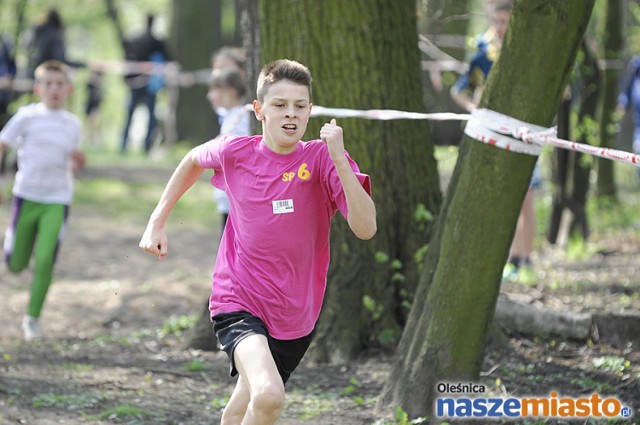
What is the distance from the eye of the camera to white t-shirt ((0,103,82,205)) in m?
8.11

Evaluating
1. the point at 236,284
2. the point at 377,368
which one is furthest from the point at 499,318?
the point at 236,284

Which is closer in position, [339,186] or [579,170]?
[339,186]

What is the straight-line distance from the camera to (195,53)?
2195cm

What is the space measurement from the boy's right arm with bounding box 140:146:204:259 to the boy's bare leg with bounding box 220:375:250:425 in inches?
25.3

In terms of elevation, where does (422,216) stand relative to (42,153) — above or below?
below

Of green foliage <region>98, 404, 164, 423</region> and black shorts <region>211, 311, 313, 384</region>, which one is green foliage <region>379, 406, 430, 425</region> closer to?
black shorts <region>211, 311, 313, 384</region>

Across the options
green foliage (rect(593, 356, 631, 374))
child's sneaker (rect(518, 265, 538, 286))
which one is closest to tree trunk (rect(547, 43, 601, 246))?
child's sneaker (rect(518, 265, 538, 286))

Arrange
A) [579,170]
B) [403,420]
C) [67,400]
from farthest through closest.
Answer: [579,170] → [67,400] → [403,420]

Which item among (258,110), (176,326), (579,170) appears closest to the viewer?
(258,110)

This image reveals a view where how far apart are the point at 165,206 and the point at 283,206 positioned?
57 centimetres

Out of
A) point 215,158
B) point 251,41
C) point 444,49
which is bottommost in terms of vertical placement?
point 215,158

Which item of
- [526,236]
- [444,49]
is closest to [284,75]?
[526,236]

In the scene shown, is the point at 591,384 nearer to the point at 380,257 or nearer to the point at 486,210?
the point at 486,210

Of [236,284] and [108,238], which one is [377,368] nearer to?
[236,284]
